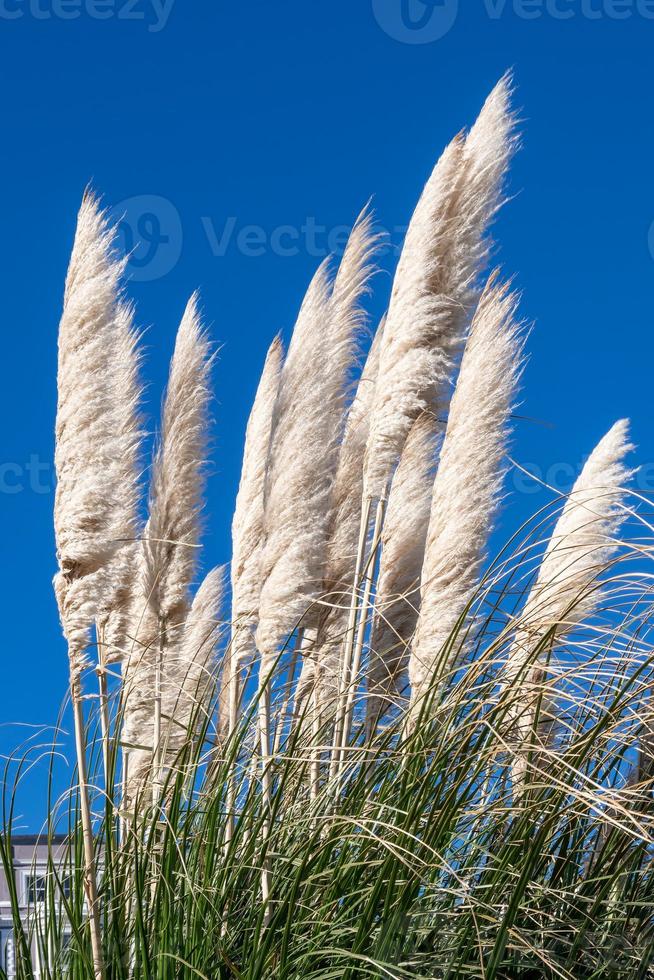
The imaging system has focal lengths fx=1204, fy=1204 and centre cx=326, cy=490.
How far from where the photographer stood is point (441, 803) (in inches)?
114

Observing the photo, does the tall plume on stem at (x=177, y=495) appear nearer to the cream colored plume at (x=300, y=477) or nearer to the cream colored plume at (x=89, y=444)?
the cream colored plume at (x=300, y=477)

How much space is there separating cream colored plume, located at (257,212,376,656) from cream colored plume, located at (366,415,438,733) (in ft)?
0.82

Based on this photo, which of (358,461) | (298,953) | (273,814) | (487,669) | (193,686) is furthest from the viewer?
(358,461)

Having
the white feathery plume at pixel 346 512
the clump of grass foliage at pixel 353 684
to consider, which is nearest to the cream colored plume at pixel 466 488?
the clump of grass foliage at pixel 353 684

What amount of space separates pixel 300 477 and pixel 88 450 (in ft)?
2.47

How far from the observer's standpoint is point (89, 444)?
10.9ft

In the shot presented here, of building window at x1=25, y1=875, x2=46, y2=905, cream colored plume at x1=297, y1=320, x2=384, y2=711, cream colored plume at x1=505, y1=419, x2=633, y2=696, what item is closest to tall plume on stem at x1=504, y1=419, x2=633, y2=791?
cream colored plume at x1=505, y1=419, x2=633, y2=696

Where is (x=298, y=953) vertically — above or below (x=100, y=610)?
below

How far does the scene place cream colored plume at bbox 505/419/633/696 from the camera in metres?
3.19

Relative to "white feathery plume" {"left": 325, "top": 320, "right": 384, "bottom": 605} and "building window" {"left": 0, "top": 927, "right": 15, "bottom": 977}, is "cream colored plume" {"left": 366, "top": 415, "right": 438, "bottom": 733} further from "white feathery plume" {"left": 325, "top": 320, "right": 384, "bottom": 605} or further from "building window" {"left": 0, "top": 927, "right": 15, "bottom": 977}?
"building window" {"left": 0, "top": 927, "right": 15, "bottom": 977}

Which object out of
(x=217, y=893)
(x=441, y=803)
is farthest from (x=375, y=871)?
(x=217, y=893)

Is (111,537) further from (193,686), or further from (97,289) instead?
(193,686)

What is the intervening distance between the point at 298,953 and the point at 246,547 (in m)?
1.62

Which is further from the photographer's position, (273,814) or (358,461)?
(358,461)
